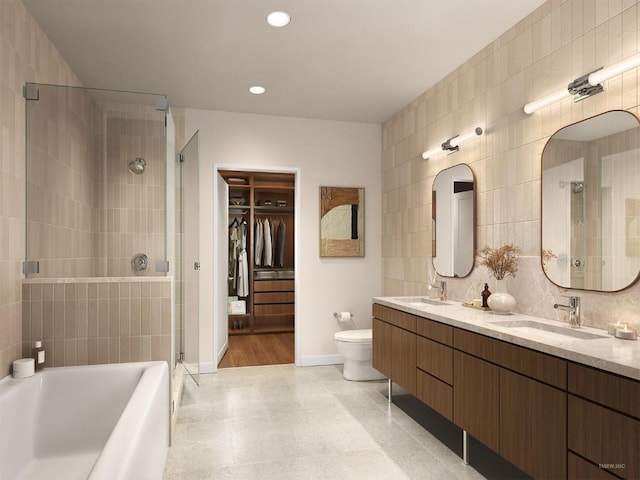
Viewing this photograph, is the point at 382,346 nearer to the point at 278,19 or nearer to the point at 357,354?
the point at 357,354

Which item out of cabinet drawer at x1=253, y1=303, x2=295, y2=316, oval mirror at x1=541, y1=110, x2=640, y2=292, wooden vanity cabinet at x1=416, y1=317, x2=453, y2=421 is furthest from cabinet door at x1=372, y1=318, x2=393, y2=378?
cabinet drawer at x1=253, y1=303, x2=295, y2=316

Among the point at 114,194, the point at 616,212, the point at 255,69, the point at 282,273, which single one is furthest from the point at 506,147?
the point at 282,273

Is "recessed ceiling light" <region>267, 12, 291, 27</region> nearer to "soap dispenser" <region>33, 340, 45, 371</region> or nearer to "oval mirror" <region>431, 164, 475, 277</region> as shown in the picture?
"oval mirror" <region>431, 164, 475, 277</region>

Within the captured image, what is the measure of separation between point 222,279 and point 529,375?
3570 mm

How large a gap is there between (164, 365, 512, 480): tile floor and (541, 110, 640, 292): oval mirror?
4.04ft

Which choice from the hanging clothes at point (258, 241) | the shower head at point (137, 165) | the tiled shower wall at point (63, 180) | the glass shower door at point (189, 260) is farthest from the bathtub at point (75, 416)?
the hanging clothes at point (258, 241)

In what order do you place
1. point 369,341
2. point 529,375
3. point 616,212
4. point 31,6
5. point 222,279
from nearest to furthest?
point 529,375
point 616,212
point 31,6
point 369,341
point 222,279

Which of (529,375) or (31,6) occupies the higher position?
(31,6)

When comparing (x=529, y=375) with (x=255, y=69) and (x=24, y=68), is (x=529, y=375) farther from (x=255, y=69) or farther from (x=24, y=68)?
(x=24, y=68)

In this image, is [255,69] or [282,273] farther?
[282,273]

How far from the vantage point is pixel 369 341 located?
3.96 m

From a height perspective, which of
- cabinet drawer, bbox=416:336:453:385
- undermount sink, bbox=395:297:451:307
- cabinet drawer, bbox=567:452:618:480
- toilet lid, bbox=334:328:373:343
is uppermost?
undermount sink, bbox=395:297:451:307

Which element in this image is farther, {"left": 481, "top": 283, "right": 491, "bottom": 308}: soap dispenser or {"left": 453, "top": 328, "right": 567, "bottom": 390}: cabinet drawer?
{"left": 481, "top": 283, "right": 491, "bottom": 308}: soap dispenser

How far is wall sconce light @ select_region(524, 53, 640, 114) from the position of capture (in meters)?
1.97
